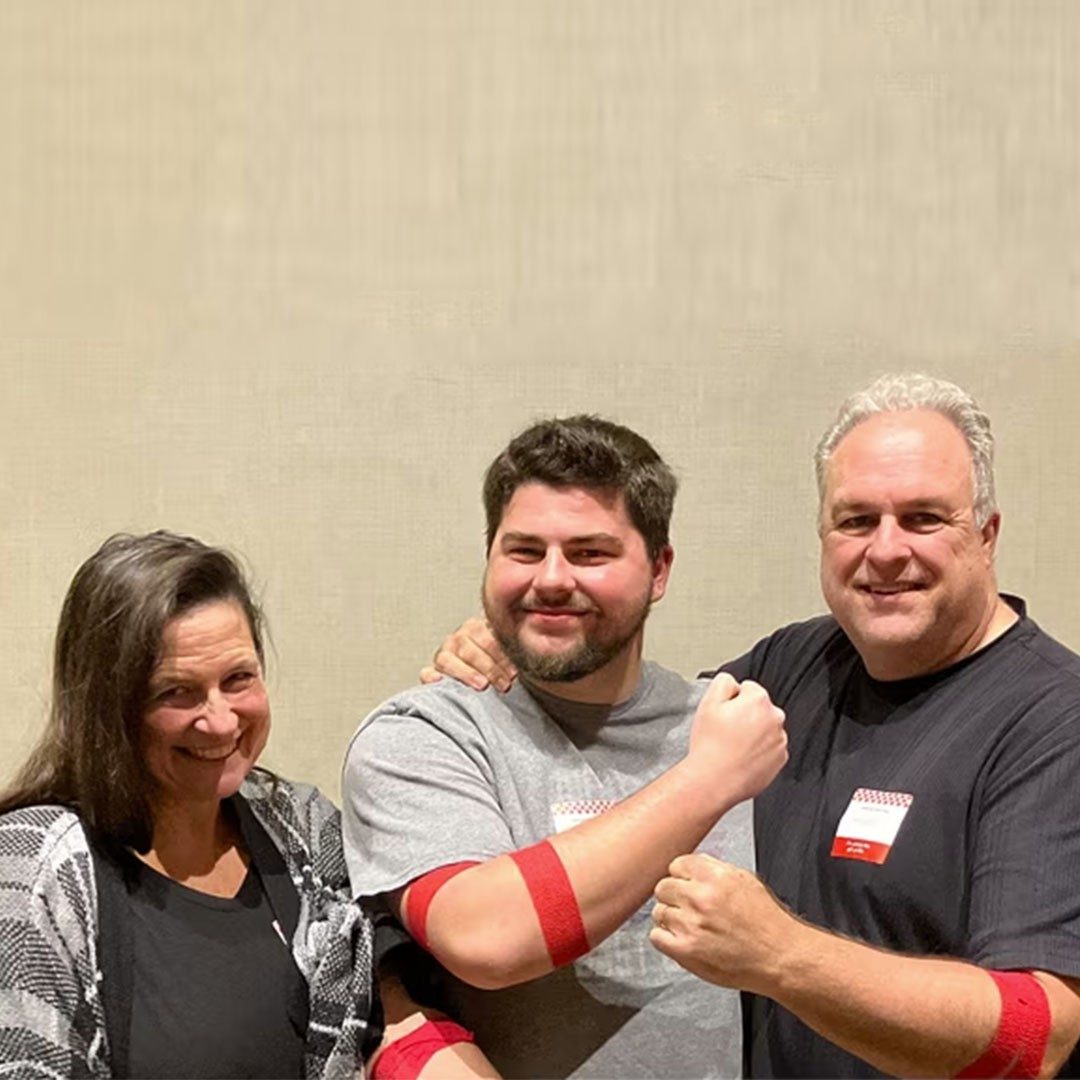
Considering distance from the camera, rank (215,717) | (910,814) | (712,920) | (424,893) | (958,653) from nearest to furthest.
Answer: (712,920) → (424,893) → (215,717) → (910,814) → (958,653)

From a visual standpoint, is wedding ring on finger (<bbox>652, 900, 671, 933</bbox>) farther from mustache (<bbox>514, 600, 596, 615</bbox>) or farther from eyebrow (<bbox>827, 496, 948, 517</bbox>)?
eyebrow (<bbox>827, 496, 948, 517</bbox>)

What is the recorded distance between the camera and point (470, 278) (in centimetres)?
308

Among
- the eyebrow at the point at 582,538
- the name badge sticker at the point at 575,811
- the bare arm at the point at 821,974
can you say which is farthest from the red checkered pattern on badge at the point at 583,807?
the eyebrow at the point at 582,538

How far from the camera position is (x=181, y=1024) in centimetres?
187

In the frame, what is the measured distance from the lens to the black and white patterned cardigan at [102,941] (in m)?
1.77

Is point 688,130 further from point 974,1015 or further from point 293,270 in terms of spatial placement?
point 974,1015

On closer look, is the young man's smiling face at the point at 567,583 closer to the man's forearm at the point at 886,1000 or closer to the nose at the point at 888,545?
the nose at the point at 888,545

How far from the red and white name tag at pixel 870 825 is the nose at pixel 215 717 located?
2.90ft

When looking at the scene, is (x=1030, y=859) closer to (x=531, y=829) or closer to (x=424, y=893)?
(x=531, y=829)

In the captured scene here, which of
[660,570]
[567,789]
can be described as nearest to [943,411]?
[660,570]

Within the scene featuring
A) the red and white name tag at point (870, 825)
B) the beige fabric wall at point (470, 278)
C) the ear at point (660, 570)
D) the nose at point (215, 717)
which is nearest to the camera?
the nose at point (215, 717)

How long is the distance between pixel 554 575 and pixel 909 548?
0.52m

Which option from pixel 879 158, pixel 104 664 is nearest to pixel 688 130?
pixel 879 158

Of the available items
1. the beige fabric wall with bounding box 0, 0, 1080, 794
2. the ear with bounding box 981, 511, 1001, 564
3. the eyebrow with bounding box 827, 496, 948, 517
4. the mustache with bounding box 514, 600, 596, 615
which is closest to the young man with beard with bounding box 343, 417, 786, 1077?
the mustache with bounding box 514, 600, 596, 615
